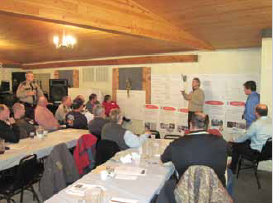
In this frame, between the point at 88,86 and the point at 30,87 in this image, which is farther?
the point at 88,86

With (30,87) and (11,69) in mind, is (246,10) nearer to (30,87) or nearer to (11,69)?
(30,87)

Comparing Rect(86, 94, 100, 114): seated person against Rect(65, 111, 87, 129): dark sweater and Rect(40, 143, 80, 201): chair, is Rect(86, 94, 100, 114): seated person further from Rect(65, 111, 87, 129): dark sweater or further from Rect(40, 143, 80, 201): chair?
Rect(40, 143, 80, 201): chair

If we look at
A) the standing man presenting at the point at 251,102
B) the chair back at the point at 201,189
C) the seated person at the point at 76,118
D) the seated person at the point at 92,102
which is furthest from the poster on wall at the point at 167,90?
the chair back at the point at 201,189

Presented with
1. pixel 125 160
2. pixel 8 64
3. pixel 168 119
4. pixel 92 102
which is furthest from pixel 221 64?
pixel 8 64

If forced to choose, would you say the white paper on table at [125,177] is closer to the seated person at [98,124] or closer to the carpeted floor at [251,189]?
the seated person at [98,124]

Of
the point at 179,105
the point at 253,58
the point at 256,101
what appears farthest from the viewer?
the point at 179,105

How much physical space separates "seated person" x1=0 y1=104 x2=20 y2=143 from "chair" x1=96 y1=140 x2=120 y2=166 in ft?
4.03

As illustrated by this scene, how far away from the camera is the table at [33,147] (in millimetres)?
2980

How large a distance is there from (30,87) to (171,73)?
3.78m

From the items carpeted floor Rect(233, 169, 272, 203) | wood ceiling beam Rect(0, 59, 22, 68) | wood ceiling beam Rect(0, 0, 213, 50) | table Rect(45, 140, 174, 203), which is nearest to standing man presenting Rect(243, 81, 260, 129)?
carpeted floor Rect(233, 169, 272, 203)

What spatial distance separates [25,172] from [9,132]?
83cm

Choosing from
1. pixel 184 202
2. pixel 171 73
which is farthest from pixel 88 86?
pixel 184 202

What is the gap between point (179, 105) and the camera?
703 centimetres

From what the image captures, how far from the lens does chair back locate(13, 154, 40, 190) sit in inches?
112
